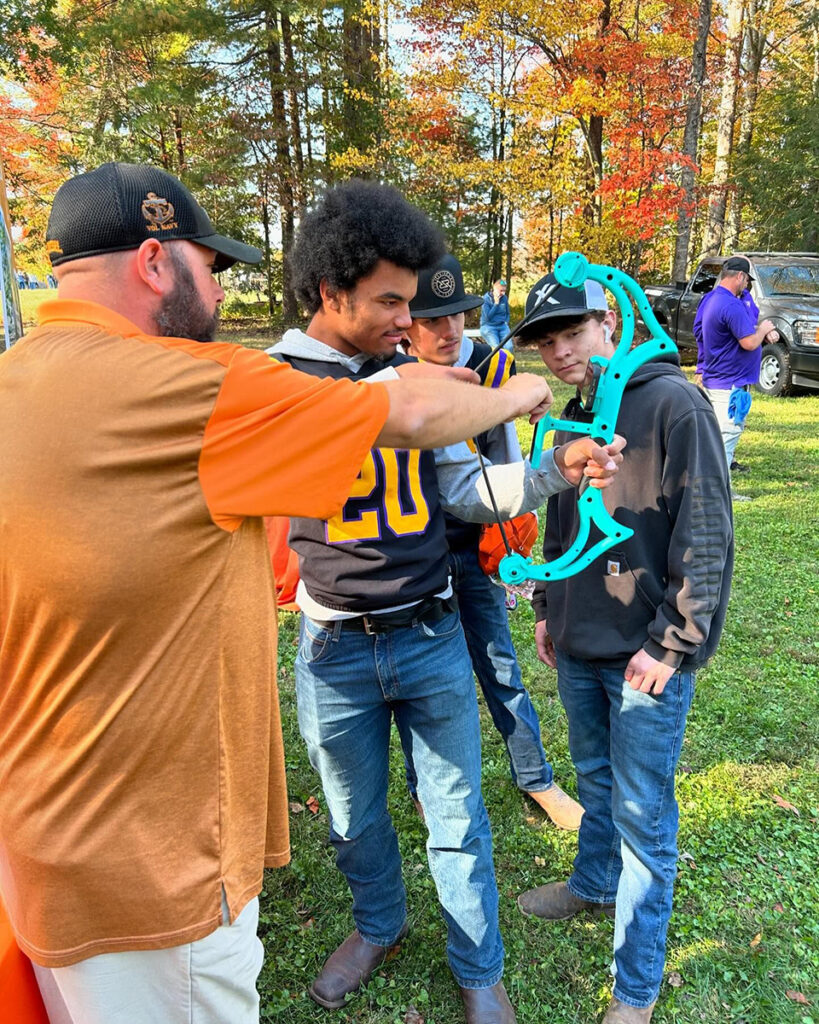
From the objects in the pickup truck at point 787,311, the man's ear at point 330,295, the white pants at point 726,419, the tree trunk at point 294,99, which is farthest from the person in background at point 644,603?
the tree trunk at point 294,99

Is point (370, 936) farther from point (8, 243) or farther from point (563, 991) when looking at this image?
point (8, 243)

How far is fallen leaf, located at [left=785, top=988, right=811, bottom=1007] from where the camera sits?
223cm

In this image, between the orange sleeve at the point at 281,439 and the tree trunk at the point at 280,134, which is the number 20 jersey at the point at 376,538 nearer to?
the orange sleeve at the point at 281,439

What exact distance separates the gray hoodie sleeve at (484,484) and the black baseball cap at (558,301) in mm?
372

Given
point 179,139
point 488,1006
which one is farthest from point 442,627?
point 179,139

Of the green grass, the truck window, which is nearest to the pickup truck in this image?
the truck window

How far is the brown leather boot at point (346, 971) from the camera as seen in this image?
229 cm

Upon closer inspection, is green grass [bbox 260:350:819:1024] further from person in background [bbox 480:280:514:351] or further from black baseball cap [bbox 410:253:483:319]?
person in background [bbox 480:280:514:351]

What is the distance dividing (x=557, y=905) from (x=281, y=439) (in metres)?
2.18

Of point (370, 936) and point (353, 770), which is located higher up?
point (353, 770)

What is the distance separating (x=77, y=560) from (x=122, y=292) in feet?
1.64

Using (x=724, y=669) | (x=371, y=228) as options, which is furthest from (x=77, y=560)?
(x=724, y=669)

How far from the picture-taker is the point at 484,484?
2.07 metres

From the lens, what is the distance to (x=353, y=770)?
2.11 metres
